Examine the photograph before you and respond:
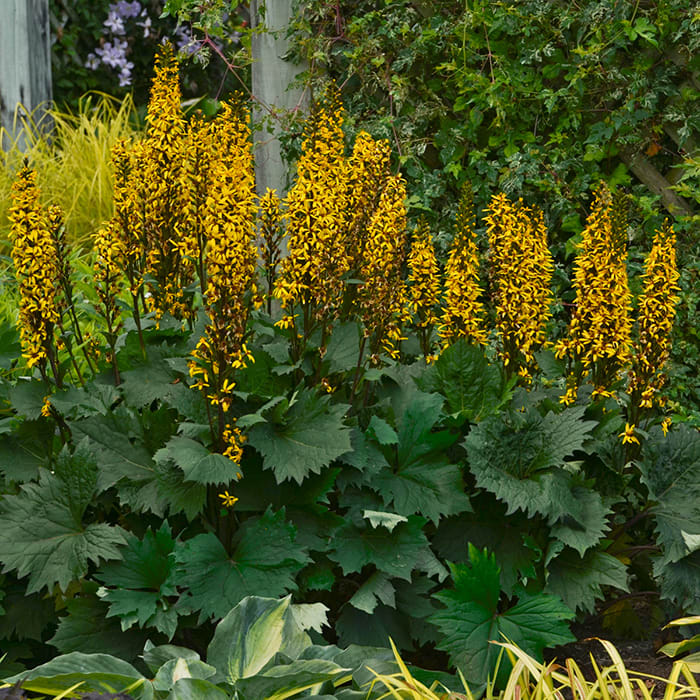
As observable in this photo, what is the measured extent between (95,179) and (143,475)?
139 inches

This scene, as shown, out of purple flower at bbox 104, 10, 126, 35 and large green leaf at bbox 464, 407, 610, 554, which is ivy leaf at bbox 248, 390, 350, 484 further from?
purple flower at bbox 104, 10, 126, 35

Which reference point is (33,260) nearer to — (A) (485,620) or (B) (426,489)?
(B) (426,489)

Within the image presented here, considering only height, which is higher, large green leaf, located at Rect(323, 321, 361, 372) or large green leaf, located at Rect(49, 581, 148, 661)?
large green leaf, located at Rect(323, 321, 361, 372)

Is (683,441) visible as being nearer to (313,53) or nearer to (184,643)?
(184,643)

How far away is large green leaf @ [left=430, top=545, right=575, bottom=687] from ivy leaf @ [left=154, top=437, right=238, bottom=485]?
63 cm

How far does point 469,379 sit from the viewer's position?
267 cm

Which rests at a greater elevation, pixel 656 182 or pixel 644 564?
pixel 656 182

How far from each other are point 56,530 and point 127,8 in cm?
740

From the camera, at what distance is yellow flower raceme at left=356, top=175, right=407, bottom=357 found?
239 cm

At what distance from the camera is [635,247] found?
4.18m

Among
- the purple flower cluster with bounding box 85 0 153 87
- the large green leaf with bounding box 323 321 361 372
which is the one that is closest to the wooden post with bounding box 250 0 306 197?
the large green leaf with bounding box 323 321 361 372

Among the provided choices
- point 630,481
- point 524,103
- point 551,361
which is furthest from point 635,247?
point 630,481

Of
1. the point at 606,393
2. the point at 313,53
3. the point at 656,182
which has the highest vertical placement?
the point at 313,53

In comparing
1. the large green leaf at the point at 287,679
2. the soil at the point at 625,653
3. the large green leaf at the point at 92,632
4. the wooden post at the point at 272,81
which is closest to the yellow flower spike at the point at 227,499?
the large green leaf at the point at 92,632
